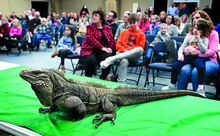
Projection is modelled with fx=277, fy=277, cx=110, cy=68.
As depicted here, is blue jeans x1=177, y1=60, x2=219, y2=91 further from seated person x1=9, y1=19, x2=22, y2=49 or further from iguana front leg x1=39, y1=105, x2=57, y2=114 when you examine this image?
seated person x1=9, y1=19, x2=22, y2=49

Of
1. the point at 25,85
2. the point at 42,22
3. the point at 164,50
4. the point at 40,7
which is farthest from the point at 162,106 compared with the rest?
the point at 40,7

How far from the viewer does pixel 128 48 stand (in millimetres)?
5211

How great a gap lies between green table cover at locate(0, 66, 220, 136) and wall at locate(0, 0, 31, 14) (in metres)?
15.5

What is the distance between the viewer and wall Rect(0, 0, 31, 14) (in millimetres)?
16938

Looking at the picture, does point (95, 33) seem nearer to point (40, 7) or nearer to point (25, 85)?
point (25, 85)

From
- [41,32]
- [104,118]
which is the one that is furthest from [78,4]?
[104,118]

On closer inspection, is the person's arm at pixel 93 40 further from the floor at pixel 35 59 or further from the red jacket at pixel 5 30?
the red jacket at pixel 5 30

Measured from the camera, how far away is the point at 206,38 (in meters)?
4.23

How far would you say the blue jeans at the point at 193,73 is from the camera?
4.12 metres

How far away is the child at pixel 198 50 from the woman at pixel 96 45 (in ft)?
4.40

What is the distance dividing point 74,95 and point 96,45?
2.90 metres

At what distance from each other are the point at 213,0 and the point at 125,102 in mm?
12599

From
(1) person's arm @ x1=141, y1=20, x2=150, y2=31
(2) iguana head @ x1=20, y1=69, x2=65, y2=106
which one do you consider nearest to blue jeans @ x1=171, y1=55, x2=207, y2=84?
(2) iguana head @ x1=20, y1=69, x2=65, y2=106

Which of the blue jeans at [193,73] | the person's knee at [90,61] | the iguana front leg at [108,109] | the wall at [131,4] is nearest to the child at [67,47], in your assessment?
the person's knee at [90,61]
